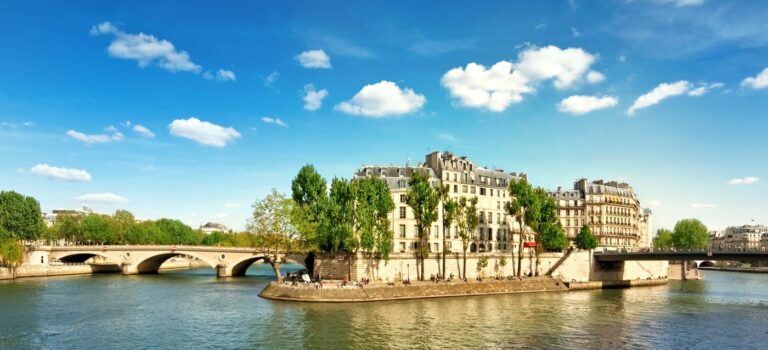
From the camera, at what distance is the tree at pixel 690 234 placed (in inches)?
6836

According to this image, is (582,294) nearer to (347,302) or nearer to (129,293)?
(347,302)

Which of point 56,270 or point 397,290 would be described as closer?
point 397,290

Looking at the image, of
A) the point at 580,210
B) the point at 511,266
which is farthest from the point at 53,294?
the point at 580,210

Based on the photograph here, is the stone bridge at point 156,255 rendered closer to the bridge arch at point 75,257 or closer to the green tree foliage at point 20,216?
the bridge arch at point 75,257

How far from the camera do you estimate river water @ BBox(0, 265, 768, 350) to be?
52.7 metres

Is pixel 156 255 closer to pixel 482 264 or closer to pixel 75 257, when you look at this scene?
pixel 75 257

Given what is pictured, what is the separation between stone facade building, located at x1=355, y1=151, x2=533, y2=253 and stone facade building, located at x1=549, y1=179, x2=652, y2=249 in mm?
33749

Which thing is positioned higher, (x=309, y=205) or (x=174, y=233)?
(x=309, y=205)

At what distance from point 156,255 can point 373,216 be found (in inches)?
2585

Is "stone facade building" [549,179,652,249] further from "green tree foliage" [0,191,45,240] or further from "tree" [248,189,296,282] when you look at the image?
"green tree foliage" [0,191,45,240]

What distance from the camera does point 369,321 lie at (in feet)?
204

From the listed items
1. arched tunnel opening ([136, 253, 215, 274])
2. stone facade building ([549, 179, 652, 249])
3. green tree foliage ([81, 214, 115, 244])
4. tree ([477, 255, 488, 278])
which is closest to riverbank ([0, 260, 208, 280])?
arched tunnel opening ([136, 253, 215, 274])

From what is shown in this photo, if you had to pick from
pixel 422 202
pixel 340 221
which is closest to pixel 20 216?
pixel 340 221

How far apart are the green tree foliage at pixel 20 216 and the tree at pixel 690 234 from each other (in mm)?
177404
